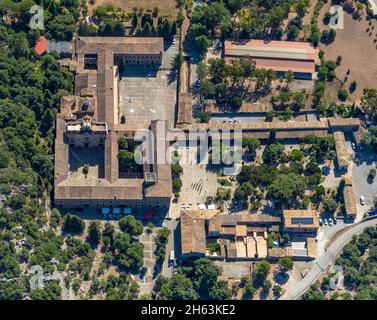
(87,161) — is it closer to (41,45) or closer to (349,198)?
(41,45)

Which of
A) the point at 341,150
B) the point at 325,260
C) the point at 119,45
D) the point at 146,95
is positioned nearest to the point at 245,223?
the point at 325,260

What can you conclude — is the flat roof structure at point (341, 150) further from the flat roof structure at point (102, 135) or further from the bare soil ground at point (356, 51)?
the flat roof structure at point (102, 135)

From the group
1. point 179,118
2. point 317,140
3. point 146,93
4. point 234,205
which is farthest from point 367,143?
point 146,93

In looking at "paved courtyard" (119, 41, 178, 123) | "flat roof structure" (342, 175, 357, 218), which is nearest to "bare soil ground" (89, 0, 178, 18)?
"paved courtyard" (119, 41, 178, 123)

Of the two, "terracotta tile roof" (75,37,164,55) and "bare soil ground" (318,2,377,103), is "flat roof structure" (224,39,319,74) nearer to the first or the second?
"bare soil ground" (318,2,377,103)

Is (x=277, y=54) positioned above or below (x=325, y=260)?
above
